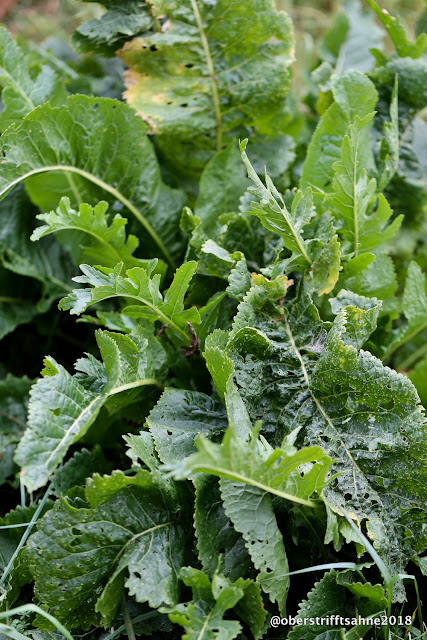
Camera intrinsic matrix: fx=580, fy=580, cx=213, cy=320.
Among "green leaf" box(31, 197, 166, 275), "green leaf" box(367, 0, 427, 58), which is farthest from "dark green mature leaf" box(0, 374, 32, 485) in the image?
"green leaf" box(367, 0, 427, 58)

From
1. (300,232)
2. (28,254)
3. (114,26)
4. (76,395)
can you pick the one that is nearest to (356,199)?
(300,232)

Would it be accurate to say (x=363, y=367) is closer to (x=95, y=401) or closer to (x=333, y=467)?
(x=333, y=467)

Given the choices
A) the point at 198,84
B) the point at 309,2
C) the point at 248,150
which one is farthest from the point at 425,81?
the point at 309,2

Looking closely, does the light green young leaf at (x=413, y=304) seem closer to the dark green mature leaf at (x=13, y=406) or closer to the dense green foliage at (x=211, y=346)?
the dense green foliage at (x=211, y=346)

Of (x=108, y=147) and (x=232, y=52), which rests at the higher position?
(x=232, y=52)

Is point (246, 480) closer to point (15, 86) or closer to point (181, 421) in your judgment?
point (181, 421)

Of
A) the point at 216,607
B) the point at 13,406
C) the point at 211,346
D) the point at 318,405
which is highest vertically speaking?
the point at 211,346
